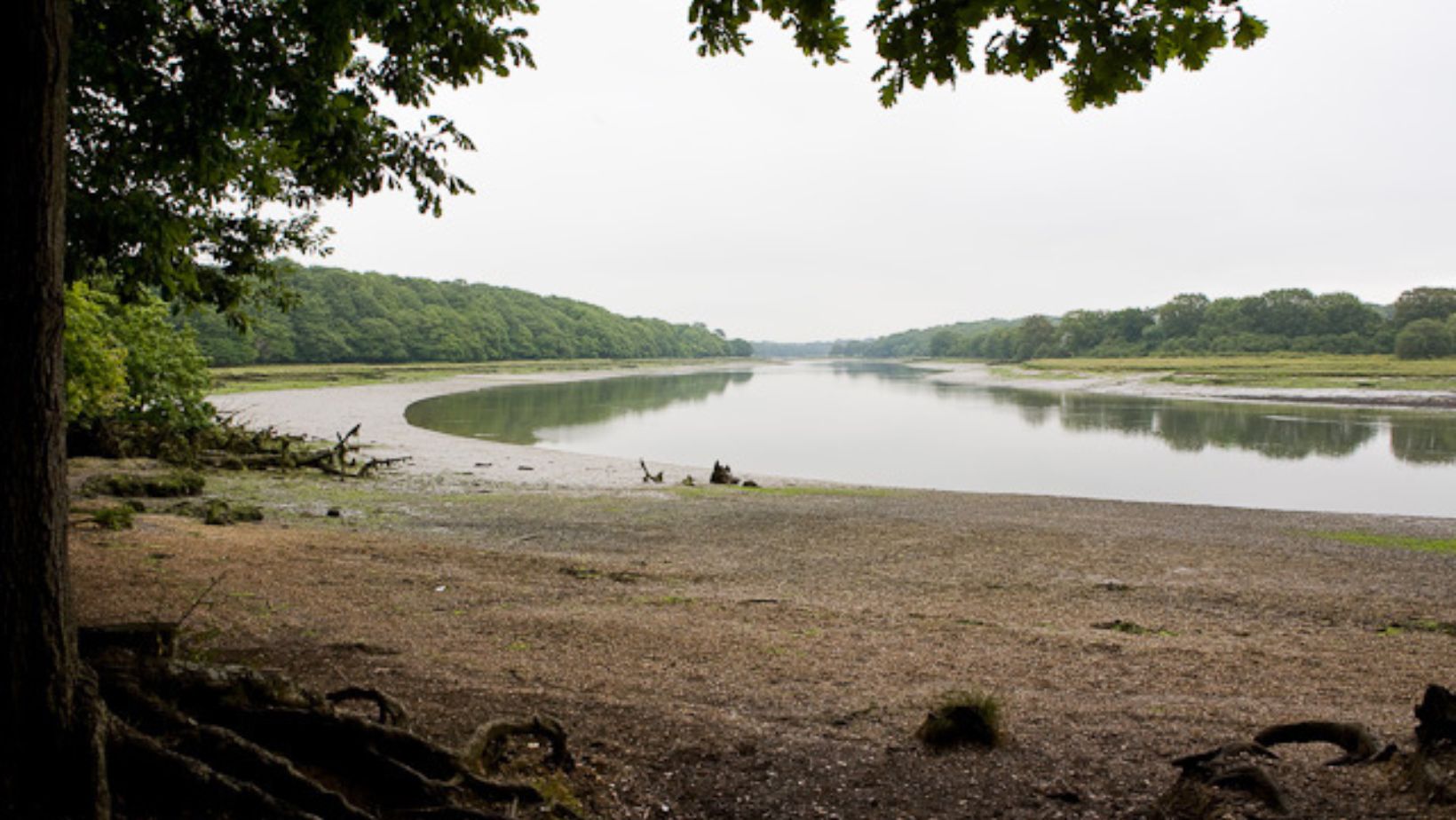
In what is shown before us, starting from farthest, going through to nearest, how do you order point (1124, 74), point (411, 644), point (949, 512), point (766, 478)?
point (766, 478) < point (949, 512) < point (411, 644) < point (1124, 74)

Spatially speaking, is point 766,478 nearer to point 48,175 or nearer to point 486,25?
point 486,25

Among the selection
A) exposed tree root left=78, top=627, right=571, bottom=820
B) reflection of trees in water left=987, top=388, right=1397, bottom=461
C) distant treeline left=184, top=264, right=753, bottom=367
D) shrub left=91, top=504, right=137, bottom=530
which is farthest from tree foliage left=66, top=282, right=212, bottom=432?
distant treeline left=184, top=264, right=753, bottom=367

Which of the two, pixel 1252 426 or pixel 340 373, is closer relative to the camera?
pixel 1252 426

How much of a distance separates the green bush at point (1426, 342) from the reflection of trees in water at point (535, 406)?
85299 mm

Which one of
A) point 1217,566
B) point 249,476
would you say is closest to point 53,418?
point 1217,566

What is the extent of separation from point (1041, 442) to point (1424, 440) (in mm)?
18430

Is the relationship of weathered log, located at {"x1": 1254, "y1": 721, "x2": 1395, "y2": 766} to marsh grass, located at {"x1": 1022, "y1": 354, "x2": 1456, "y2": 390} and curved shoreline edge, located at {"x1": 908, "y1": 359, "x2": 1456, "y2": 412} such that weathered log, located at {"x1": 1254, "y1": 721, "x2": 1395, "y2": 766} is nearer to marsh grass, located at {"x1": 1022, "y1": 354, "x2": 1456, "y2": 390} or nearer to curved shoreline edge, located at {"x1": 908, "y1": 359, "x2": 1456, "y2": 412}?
curved shoreline edge, located at {"x1": 908, "y1": 359, "x2": 1456, "y2": 412}

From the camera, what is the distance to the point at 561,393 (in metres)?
77.0

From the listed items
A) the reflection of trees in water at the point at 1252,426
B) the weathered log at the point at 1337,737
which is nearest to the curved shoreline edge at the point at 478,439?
the reflection of trees in water at the point at 1252,426

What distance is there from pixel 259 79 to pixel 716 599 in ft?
24.1

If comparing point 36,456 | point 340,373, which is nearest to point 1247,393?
point 36,456

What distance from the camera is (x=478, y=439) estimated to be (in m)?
38.2

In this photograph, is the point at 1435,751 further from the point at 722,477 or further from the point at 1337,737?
the point at 722,477

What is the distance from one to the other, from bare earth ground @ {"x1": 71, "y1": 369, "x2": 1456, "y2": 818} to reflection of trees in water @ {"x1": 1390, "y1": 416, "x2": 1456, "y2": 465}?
83.6 feet
